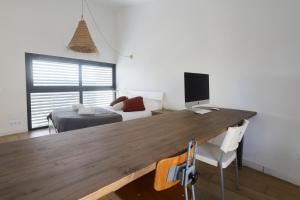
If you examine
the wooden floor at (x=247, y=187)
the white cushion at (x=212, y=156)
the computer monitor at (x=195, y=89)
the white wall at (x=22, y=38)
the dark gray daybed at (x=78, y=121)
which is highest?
the white wall at (x=22, y=38)

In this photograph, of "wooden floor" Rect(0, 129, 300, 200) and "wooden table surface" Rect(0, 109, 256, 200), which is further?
"wooden floor" Rect(0, 129, 300, 200)

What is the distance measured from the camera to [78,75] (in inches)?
184

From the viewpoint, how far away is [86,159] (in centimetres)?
95

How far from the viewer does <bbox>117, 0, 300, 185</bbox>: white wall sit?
7.39 feet

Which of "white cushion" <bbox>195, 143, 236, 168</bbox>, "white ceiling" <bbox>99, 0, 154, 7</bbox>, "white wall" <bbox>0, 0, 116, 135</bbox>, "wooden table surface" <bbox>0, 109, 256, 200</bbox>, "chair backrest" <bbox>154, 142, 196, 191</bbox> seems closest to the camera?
"wooden table surface" <bbox>0, 109, 256, 200</bbox>

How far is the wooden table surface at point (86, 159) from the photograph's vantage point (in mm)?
700

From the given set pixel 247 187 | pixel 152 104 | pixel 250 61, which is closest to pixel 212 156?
pixel 247 187

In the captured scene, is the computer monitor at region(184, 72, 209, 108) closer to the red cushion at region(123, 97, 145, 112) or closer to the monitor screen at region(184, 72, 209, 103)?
the monitor screen at region(184, 72, 209, 103)

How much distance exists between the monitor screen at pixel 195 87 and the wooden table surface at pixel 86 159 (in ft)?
2.11

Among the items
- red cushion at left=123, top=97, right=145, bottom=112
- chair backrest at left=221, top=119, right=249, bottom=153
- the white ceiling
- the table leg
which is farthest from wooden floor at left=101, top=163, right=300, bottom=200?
the white ceiling

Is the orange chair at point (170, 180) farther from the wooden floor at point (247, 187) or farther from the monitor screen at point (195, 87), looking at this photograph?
the monitor screen at point (195, 87)

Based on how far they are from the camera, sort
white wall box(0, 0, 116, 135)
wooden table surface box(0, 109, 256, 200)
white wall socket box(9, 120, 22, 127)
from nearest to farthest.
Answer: wooden table surface box(0, 109, 256, 200)
white wall box(0, 0, 116, 135)
white wall socket box(9, 120, 22, 127)

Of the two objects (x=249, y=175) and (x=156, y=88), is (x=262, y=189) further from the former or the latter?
(x=156, y=88)

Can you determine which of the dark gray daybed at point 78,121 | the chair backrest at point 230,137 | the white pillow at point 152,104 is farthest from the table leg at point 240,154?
the dark gray daybed at point 78,121
